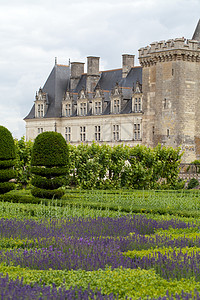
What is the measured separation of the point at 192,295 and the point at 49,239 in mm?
3143

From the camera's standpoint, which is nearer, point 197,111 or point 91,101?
point 197,111

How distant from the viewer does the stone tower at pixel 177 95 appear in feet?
135

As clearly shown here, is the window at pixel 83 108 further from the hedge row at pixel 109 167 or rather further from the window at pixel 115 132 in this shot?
the hedge row at pixel 109 167

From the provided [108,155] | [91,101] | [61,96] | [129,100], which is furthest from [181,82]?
[108,155]

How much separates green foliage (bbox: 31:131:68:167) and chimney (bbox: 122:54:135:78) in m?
32.3

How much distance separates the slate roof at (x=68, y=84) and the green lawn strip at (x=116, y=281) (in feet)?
137

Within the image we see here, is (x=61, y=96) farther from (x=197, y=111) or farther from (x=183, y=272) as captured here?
(x=183, y=272)

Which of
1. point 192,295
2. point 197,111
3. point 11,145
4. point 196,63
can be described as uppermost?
point 196,63

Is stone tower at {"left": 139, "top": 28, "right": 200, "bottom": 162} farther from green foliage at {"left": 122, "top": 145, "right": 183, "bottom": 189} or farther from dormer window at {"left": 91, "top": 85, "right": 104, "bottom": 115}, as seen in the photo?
green foliage at {"left": 122, "top": 145, "right": 183, "bottom": 189}

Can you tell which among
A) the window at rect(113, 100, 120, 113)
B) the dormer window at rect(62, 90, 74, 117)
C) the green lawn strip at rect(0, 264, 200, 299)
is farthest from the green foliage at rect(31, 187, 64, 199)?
the dormer window at rect(62, 90, 74, 117)

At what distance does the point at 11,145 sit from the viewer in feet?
56.4

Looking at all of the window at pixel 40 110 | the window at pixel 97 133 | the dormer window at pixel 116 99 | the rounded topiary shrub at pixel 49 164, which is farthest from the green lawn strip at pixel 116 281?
the window at pixel 40 110

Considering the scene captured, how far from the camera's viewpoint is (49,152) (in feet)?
54.4

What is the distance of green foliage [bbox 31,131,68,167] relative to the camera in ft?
54.3
